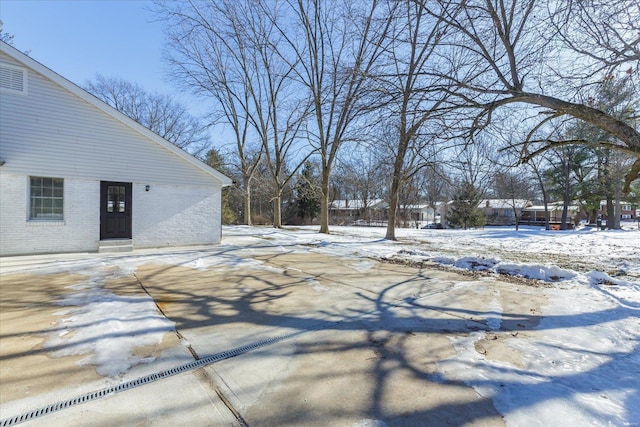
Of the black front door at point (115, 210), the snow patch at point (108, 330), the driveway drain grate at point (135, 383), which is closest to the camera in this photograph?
the driveway drain grate at point (135, 383)

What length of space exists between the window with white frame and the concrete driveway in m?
3.58

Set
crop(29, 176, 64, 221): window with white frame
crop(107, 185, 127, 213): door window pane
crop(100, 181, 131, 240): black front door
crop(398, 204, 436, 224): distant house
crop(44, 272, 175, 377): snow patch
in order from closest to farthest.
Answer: crop(44, 272, 175, 377): snow patch, crop(29, 176, 64, 221): window with white frame, crop(100, 181, 131, 240): black front door, crop(107, 185, 127, 213): door window pane, crop(398, 204, 436, 224): distant house

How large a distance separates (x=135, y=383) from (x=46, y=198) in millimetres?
9783

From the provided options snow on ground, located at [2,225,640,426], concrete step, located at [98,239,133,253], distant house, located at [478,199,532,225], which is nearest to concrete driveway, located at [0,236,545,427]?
snow on ground, located at [2,225,640,426]

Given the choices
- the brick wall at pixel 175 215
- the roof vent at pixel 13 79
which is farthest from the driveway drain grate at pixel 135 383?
the roof vent at pixel 13 79

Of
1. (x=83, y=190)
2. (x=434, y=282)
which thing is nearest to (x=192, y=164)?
(x=83, y=190)

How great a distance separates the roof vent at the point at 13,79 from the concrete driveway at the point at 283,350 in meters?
5.85

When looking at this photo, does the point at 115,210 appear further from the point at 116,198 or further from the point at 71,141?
the point at 71,141

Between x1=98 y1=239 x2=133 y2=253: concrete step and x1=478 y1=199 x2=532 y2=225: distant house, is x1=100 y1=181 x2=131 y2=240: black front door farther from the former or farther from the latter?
x1=478 y1=199 x2=532 y2=225: distant house

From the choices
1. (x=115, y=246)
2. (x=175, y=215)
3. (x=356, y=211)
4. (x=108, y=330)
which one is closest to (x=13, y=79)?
(x=115, y=246)

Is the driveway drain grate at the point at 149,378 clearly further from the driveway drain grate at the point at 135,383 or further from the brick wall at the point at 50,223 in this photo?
the brick wall at the point at 50,223

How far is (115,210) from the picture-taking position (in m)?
10.4

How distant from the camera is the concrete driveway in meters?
2.20

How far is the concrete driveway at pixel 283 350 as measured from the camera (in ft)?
7.22
